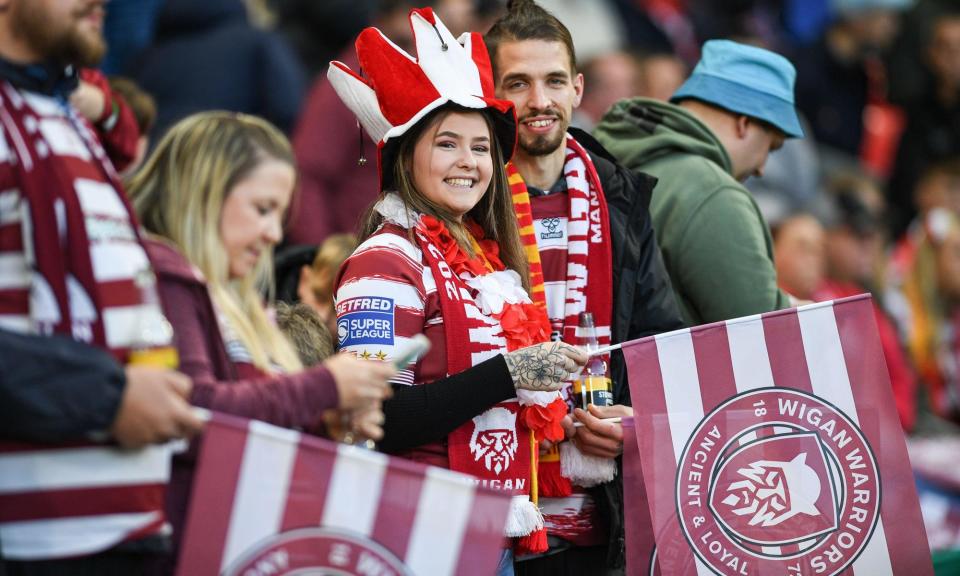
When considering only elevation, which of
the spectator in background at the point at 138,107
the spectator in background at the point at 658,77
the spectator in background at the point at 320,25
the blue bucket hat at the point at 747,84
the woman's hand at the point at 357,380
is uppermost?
the spectator in background at the point at 658,77

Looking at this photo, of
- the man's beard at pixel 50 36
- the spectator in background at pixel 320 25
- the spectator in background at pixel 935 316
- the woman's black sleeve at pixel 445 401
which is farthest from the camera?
the spectator in background at pixel 935 316

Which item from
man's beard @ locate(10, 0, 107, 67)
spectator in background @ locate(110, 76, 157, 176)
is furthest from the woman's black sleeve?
spectator in background @ locate(110, 76, 157, 176)

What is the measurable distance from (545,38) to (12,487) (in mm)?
2412

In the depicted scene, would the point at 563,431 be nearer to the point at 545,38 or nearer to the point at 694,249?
the point at 694,249

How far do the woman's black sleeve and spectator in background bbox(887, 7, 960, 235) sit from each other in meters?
7.44

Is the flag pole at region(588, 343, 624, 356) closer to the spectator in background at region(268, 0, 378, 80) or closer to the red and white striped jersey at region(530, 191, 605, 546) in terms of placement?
the red and white striped jersey at region(530, 191, 605, 546)

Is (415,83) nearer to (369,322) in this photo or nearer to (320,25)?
(369,322)

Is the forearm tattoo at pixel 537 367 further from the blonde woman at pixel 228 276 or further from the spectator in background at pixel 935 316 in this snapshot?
the spectator in background at pixel 935 316

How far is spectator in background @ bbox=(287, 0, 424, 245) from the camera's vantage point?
7.17 meters

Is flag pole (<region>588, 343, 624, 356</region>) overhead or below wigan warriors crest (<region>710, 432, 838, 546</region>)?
overhead

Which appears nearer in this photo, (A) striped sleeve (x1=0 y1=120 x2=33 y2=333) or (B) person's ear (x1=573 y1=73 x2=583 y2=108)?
(A) striped sleeve (x1=0 y1=120 x2=33 y2=333)

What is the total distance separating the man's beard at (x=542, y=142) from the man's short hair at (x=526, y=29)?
26 centimetres

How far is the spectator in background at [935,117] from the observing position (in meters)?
10.6

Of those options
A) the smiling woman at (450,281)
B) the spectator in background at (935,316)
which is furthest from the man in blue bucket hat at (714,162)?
the spectator in background at (935,316)
